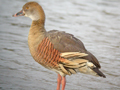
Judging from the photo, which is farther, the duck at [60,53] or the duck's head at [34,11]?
the duck's head at [34,11]

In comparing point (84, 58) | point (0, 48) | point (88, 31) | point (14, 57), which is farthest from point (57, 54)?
point (88, 31)

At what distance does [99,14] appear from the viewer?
37.2 feet

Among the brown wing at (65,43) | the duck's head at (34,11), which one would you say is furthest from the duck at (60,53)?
the duck's head at (34,11)

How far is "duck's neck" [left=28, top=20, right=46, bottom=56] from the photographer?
5.14m

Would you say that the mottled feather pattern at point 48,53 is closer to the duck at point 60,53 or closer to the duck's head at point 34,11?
the duck at point 60,53

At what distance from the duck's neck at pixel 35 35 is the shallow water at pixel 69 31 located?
35.6 inches

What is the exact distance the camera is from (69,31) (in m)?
9.25

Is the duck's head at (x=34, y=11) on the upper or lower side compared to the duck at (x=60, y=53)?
upper

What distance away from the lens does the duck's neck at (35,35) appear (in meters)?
5.14

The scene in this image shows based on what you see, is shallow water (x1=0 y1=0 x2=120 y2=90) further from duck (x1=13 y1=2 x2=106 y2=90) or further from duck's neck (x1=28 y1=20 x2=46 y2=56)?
duck's neck (x1=28 y1=20 x2=46 y2=56)

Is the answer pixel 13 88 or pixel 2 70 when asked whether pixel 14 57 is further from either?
pixel 13 88

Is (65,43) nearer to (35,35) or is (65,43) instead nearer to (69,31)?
(35,35)

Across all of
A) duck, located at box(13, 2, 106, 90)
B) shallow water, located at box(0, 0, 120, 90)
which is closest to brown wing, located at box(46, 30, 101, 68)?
duck, located at box(13, 2, 106, 90)

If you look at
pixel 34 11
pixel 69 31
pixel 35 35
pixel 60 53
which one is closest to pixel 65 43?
pixel 60 53
